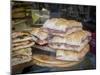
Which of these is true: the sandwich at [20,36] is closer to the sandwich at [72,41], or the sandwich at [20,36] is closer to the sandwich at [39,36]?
the sandwich at [39,36]

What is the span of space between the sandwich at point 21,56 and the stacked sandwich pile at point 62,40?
62mm

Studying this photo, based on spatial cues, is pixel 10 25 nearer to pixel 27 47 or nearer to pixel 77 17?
pixel 27 47

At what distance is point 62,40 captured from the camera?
6.33 feet

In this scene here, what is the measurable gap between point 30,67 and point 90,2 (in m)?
0.91

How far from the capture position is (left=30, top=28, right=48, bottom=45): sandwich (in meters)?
1.84

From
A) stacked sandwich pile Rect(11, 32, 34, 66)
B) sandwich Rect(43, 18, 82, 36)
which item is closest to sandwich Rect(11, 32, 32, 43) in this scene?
stacked sandwich pile Rect(11, 32, 34, 66)

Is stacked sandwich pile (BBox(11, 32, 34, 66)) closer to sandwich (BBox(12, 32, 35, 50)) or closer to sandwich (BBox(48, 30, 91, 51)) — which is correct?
sandwich (BBox(12, 32, 35, 50))

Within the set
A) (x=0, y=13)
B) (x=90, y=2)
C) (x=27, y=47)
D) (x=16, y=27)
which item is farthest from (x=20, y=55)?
(x=90, y=2)

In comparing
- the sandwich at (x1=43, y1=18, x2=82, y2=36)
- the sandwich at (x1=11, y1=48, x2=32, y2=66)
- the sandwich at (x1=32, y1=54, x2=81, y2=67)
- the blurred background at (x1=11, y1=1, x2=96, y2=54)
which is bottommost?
the sandwich at (x1=32, y1=54, x2=81, y2=67)

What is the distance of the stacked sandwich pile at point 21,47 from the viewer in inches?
69.6

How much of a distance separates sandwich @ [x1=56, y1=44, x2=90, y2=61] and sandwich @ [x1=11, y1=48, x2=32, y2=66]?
11.4 inches

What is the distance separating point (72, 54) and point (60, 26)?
31 centimetres

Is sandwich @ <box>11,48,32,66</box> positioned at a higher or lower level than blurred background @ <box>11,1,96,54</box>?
lower

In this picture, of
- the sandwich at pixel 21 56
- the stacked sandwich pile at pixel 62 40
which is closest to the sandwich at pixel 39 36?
the stacked sandwich pile at pixel 62 40
